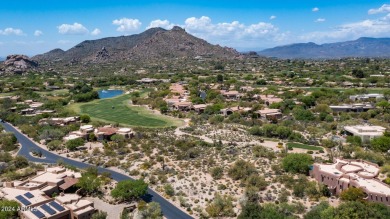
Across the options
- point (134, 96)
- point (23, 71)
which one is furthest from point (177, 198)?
point (23, 71)

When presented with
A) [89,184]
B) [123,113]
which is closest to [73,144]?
[89,184]

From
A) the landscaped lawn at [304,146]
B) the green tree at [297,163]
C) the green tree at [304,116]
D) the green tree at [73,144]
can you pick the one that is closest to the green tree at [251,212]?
the green tree at [297,163]

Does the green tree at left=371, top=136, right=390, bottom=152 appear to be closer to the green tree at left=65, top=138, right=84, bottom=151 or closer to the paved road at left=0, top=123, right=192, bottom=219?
the paved road at left=0, top=123, right=192, bottom=219

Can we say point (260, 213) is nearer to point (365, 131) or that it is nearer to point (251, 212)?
point (251, 212)

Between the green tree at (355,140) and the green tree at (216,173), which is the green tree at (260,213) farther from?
the green tree at (355,140)

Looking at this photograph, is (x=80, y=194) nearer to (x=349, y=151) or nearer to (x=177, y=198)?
(x=177, y=198)
